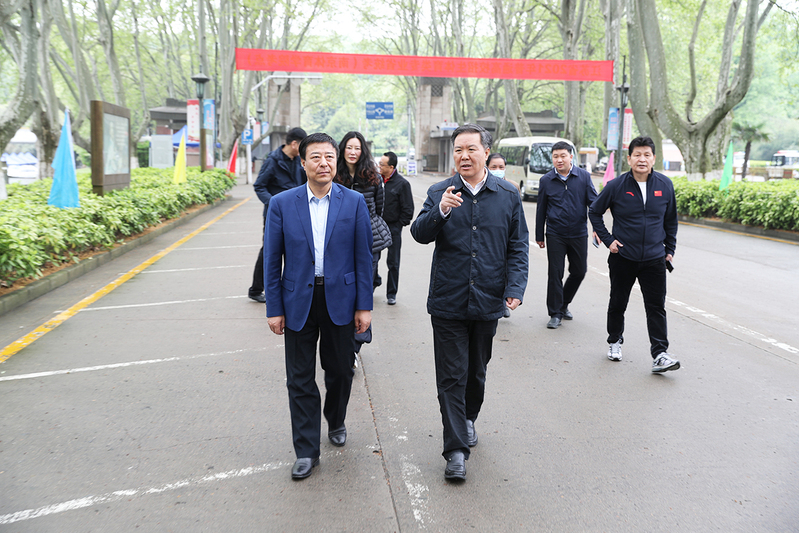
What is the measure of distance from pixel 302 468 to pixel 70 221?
7.74 meters

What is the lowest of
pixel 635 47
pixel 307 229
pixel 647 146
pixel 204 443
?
pixel 204 443

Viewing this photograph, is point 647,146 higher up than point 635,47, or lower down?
lower down

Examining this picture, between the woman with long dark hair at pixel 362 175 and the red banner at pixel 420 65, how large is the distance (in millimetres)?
19417

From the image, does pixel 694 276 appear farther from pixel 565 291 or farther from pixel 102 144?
pixel 102 144

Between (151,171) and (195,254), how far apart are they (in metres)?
12.4

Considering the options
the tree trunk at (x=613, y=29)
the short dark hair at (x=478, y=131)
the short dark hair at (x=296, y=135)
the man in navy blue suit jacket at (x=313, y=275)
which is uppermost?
the tree trunk at (x=613, y=29)

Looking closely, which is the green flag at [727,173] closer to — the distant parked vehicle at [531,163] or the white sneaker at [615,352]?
the distant parked vehicle at [531,163]

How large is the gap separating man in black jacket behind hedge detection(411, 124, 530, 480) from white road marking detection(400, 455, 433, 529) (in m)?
0.20

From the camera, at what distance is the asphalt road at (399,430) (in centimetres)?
337

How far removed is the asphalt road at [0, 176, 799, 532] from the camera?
11.0 ft

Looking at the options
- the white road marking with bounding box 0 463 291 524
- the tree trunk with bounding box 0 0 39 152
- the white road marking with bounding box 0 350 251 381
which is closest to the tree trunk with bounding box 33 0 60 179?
the tree trunk with bounding box 0 0 39 152

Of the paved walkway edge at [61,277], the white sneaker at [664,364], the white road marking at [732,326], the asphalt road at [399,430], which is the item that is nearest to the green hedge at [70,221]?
the paved walkway edge at [61,277]

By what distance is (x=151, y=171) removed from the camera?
23.2 metres

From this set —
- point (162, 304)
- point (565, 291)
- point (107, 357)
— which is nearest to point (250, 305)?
point (162, 304)
